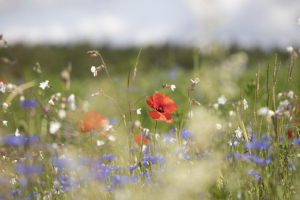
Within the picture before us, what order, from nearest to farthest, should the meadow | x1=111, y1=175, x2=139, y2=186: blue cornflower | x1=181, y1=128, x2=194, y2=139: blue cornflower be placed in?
the meadow → x1=111, y1=175, x2=139, y2=186: blue cornflower → x1=181, y1=128, x2=194, y2=139: blue cornflower

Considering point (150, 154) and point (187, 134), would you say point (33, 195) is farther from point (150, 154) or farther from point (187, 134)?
point (187, 134)

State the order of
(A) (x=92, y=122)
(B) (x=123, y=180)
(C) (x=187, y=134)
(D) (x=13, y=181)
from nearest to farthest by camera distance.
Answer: (B) (x=123, y=180), (A) (x=92, y=122), (D) (x=13, y=181), (C) (x=187, y=134)

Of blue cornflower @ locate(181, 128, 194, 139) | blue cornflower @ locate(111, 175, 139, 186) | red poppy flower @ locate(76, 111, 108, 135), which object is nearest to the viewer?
blue cornflower @ locate(111, 175, 139, 186)

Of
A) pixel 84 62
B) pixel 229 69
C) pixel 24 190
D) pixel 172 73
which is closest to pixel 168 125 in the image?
pixel 229 69

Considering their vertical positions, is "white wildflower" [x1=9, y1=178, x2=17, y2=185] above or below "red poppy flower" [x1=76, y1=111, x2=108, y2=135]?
below

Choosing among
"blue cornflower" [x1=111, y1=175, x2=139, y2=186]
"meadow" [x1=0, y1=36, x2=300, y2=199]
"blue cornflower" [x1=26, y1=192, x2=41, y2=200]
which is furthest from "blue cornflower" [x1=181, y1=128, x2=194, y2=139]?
"blue cornflower" [x1=26, y1=192, x2=41, y2=200]

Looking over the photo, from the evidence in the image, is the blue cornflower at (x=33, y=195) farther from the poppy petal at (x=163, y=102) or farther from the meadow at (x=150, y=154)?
the poppy petal at (x=163, y=102)

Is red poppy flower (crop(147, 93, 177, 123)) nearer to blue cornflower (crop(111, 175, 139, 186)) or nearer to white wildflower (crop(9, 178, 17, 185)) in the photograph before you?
blue cornflower (crop(111, 175, 139, 186))

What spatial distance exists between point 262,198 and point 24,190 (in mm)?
1181

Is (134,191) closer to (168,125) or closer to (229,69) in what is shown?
(168,125)

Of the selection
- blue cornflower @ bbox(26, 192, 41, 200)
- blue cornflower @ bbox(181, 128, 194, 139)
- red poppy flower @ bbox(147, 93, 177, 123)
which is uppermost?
red poppy flower @ bbox(147, 93, 177, 123)

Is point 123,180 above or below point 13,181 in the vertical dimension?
above

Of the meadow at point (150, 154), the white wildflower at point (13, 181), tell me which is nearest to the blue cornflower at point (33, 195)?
the meadow at point (150, 154)

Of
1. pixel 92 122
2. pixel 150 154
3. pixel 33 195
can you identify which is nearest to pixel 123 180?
pixel 150 154
